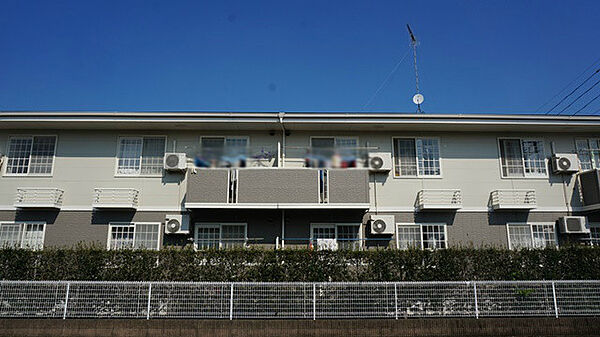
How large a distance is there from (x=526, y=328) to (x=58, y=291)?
10.2m

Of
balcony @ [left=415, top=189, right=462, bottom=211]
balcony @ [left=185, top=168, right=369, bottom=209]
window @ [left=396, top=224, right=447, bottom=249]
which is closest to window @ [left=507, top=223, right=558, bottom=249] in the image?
balcony @ [left=415, top=189, right=462, bottom=211]

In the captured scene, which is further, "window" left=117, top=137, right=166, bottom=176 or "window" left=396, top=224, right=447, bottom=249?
"window" left=117, top=137, right=166, bottom=176

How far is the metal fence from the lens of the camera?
9.88 meters

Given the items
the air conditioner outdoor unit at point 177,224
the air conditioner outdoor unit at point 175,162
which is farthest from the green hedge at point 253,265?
the air conditioner outdoor unit at point 175,162

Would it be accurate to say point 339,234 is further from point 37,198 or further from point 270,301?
point 37,198

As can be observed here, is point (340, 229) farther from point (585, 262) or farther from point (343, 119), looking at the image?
point (585, 262)

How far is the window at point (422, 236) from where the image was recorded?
14461 mm

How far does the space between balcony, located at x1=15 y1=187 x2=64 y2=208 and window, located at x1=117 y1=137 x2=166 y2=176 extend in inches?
80.4

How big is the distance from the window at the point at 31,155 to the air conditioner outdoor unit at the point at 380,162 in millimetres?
10510

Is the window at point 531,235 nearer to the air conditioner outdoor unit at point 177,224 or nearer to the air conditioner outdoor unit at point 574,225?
the air conditioner outdoor unit at point 574,225

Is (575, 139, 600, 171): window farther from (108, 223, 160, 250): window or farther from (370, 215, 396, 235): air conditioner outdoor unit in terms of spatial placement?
(108, 223, 160, 250): window

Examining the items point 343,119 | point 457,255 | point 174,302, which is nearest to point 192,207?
point 174,302

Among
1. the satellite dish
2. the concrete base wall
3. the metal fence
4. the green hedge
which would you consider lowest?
the concrete base wall

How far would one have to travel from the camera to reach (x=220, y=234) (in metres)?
14.4
